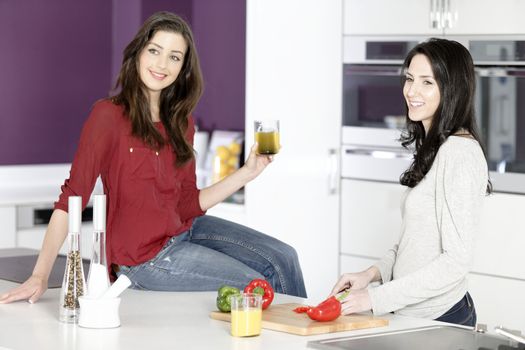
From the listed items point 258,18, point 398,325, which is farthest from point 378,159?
point 398,325

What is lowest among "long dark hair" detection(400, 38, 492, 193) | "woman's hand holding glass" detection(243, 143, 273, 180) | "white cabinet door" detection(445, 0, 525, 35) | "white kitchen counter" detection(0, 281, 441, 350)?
"white kitchen counter" detection(0, 281, 441, 350)

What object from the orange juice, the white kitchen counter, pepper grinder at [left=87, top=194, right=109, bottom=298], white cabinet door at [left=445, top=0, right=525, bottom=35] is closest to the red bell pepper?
the white kitchen counter

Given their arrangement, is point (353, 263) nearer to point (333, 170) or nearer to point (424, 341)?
point (333, 170)

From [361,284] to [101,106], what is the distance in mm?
982

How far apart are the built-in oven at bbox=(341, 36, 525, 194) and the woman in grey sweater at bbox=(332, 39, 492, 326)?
4.49 ft

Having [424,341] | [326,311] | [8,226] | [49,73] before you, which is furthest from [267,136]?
[49,73]

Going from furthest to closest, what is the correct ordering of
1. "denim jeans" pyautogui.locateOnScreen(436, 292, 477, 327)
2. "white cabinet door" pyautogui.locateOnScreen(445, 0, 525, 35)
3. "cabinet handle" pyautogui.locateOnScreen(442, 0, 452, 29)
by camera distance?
"cabinet handle" pyautogui.locateOnScreen(442, 0, 452, 29), "white cabinet door" pyautogui.locateOnScreen(445, 0, 525, 35), "denim jeans" pyautogui.locateOnScreen(436, 292, 477, 327)

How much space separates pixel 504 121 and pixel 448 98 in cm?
153

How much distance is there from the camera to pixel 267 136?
A: 308cm

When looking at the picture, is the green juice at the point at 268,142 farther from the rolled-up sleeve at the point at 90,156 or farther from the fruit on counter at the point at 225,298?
the fruit on counter at the point at 225,298

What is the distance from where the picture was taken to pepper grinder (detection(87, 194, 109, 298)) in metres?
2.57

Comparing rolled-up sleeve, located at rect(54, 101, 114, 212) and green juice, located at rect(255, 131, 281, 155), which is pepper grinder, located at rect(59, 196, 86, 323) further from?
green juice, located at rect(255, 131, 281, 155)

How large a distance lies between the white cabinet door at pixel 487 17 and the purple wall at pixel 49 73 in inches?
89.6

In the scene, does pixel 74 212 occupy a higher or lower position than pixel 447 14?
lower
